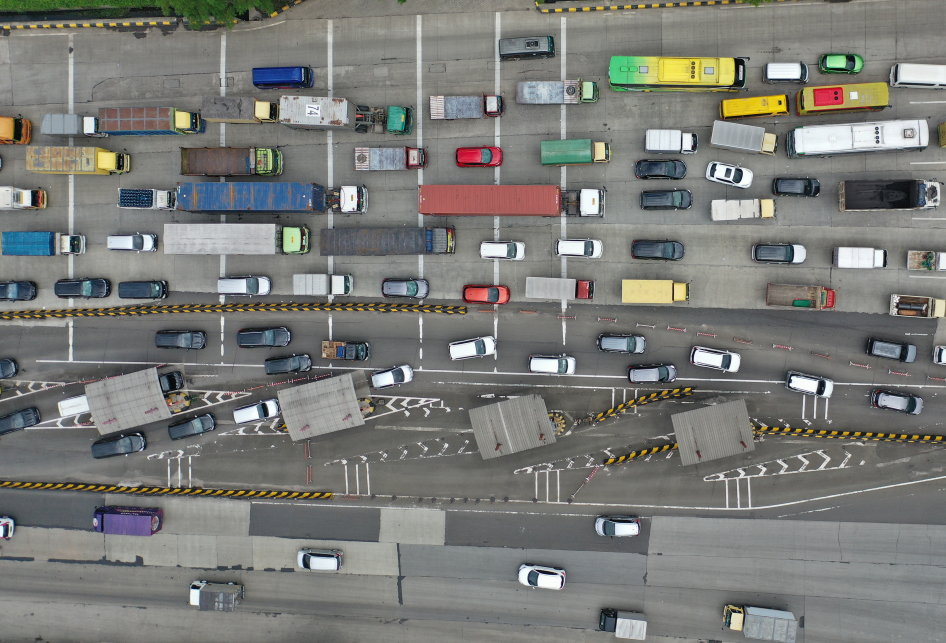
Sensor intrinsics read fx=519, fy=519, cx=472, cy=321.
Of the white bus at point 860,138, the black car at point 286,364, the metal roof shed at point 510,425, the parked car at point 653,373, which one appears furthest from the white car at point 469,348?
the white bus at point 860,138

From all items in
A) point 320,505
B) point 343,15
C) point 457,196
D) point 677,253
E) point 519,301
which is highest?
point 343,15

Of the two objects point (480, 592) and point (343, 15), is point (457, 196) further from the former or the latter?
point (480, 592)

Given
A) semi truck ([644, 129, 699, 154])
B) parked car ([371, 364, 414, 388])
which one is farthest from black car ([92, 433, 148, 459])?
semi truck ([644, 129, 699, 154])

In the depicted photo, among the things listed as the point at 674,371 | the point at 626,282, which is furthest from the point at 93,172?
the point at 674,371

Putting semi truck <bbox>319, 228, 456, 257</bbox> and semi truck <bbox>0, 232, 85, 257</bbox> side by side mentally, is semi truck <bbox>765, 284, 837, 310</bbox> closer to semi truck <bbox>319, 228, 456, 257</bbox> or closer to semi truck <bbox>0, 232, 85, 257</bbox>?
semi truck <bbox>319, 228, 456, 257</bbox>

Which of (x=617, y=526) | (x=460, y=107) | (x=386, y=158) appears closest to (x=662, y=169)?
(x=460, y=107)

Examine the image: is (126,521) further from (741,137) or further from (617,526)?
(741,137)

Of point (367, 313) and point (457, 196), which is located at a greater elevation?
point (457, 196)
